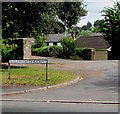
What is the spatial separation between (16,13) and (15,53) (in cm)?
978


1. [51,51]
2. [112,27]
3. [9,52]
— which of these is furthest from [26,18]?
[51,51]

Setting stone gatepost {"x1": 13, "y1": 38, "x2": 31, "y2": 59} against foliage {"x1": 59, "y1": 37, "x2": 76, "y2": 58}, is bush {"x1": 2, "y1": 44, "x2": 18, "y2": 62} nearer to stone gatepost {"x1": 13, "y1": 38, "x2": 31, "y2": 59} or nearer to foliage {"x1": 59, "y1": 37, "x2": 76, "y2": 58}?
stone gatepost {"x1": 13, "y1": 38, "x2": 31, "y2": 59}

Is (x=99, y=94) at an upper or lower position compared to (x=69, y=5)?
lower

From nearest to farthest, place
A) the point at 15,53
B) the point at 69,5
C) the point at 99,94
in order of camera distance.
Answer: the point at 99,94 < the point at 69,5 < the point at 15,53

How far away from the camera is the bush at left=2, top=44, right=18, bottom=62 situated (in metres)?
25.6

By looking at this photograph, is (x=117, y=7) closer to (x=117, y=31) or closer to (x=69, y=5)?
(x=117, y=31)

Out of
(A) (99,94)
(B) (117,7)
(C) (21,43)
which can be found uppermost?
(B) (117,7)

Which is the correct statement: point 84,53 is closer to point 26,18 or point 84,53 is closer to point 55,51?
point 55,51

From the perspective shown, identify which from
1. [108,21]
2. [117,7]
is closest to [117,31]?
[108,21]

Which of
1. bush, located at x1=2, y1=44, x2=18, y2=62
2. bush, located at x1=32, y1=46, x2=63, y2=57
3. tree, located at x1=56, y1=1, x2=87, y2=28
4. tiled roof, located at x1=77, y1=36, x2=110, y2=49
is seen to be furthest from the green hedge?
tree, located at x1=56, y1=1, x2=87, y2=28

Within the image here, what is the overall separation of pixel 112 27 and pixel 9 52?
17.2 metres

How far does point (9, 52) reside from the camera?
26031 millimetres

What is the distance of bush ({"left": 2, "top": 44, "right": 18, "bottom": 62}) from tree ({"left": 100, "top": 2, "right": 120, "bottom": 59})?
1522 cm

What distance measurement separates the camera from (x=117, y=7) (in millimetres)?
12109
